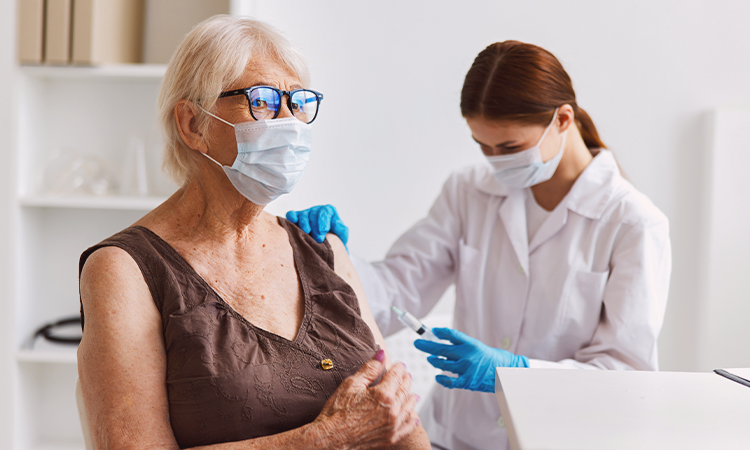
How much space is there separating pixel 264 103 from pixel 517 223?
851 millimetres

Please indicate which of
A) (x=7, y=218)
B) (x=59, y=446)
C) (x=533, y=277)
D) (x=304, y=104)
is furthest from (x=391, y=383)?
(x=59, y=446)

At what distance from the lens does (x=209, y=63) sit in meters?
1.12

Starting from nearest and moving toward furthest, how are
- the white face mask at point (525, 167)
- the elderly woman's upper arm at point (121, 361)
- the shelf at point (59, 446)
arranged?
the elderly woman's upper arm at point (121, 361)
the white face mask at point (525, 167)
the shelf at point (59, 446)

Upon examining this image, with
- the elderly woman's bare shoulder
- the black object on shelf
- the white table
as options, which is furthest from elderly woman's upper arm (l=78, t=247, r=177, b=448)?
the black object on shelf

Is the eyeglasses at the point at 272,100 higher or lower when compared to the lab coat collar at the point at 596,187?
higher

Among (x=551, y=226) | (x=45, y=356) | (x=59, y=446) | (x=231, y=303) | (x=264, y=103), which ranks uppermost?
(x=264, y=103)

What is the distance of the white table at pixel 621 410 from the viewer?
0.66m

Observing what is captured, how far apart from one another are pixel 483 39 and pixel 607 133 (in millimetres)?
598

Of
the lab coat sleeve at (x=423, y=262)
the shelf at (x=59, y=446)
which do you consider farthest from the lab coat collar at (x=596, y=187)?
the shelf at (x=59, y=446)

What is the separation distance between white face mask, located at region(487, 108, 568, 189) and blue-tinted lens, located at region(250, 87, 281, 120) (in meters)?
0.68

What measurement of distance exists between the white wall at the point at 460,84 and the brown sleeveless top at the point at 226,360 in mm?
1144

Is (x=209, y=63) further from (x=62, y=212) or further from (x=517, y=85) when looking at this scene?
(x=62, y=212)

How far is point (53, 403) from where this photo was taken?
2248mm

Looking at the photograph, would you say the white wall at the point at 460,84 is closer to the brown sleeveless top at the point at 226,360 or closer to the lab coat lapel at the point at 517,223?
the lab coat lapel at the point at 517,223
